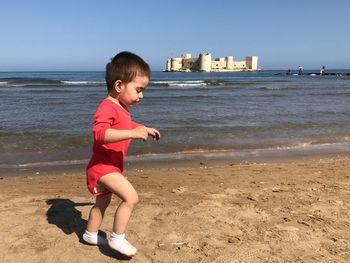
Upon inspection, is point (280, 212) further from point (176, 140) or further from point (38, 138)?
point (38, 138)

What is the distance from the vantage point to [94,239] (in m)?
3.21

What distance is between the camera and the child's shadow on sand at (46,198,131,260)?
320cm

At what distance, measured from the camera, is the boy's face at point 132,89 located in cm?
287

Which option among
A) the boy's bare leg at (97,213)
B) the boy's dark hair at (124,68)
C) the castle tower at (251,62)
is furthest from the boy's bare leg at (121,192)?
the castle tower at (251,62)

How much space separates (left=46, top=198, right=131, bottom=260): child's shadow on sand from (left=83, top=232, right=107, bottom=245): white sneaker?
34 millimetres

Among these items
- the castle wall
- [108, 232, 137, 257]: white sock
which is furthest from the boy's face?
the castle wall

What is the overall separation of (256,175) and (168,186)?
56.7 inches

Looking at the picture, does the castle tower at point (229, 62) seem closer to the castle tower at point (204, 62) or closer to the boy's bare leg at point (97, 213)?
the castle tower at point (204, 62)

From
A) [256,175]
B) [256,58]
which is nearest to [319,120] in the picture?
[256,175]

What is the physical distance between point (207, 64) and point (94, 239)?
109525 millimetres

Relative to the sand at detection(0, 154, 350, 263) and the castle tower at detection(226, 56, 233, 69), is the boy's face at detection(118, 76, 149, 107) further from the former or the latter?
the castle tower at detection(226, 56, 233, 69)

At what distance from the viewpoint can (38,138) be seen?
913 cm

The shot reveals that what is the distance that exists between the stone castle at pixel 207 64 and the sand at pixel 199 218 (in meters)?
106

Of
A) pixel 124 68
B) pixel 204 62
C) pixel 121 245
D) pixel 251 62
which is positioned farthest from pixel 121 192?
pixel 251 62
